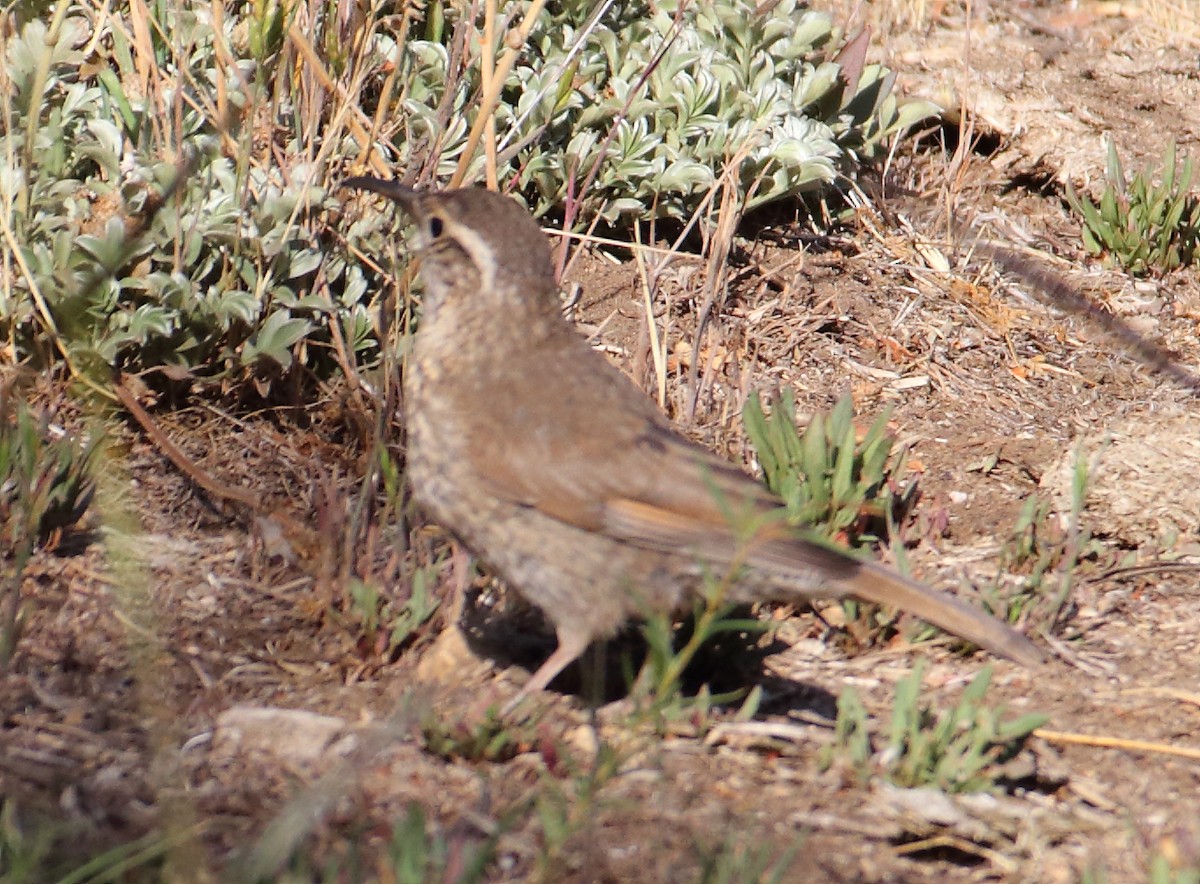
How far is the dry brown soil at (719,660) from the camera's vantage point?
10.9ft

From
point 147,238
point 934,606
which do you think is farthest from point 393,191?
point 934,606

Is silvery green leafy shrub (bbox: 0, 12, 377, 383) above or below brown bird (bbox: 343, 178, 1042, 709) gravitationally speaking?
above

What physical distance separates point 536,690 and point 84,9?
2.97 meters

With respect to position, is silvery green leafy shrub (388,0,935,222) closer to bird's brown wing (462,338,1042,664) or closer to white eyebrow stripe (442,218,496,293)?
white eyebrow stripe (442,218,496,293)

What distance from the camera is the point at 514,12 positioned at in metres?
5.86

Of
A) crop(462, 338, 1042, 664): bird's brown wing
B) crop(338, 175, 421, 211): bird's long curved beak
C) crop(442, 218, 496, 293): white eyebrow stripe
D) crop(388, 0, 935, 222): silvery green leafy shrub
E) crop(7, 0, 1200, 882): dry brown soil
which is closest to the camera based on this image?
crop(7, 0, 1200, 882): dry brown soil

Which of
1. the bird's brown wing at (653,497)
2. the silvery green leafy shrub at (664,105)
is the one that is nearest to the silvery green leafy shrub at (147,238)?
the silvery green leafy shrub at (664,105)

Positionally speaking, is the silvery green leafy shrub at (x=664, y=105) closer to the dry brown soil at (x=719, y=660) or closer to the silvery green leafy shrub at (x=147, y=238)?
the dry brown soil at (x=719, y=660)

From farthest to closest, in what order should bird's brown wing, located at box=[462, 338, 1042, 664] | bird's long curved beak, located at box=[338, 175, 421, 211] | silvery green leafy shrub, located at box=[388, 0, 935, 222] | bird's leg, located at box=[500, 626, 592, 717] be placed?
silvery green leafy shrub, located at box=[388, 0, 935, 222]
bird's long curved beak, located at box=[338, 175, 421, 211]
bird's leg, located at box=[500, 626, 592, 717]
bird's brown wing, located at box=[462, 338, 1042, 664]

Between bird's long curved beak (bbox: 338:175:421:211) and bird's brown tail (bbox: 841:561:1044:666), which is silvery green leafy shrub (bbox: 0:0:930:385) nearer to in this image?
bird's long curved beak (bbox: 338:175:421:211)

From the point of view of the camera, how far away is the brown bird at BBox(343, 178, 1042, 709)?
12.5 feet

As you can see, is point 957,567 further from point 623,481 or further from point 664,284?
point 664,284

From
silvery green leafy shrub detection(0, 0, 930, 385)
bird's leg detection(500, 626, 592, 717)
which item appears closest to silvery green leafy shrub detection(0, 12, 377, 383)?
silvery green leafy shrub detection(0, 0, 930, 385)

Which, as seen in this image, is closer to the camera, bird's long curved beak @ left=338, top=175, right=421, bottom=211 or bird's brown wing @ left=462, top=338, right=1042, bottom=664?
bird's brown wing @ left=462, top=338, right=1042, bottom=664
